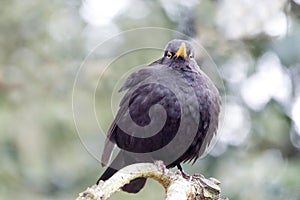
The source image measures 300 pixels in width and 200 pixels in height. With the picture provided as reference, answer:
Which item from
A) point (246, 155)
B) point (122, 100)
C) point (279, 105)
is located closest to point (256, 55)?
point (279, 105)

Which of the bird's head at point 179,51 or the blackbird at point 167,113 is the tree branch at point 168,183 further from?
the bird's head at point 179,51

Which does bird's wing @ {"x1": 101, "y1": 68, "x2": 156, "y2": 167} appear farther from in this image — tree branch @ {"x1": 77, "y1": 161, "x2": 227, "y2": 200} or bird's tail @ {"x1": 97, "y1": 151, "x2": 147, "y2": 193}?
tree branch @ {"x1": 77, "y1": 161, "x2": 227, "y2": 200}

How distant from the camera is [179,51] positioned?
266 cm

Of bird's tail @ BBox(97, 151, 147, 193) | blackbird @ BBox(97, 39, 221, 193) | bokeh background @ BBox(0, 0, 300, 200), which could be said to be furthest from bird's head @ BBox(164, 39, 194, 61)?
bokeh background @ BBox(0, 0, 300, 200)

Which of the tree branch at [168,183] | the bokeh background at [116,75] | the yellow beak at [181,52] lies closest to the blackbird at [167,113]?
the yellow beak at [181,52]

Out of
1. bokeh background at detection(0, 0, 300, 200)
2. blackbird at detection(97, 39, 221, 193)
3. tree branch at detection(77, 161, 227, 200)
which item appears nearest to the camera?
tree branch at detection(77, 161, 227, 200)

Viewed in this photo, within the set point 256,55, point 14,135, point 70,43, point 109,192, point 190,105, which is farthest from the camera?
point 70,43

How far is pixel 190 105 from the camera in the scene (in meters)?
2.62

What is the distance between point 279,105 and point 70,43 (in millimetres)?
1768

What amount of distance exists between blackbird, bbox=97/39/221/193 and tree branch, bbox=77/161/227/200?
1.05 ft

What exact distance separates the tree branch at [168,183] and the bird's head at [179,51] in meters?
0.49

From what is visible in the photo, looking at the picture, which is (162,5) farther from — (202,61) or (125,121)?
(125,121)

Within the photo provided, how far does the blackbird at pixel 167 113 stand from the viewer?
263 cm

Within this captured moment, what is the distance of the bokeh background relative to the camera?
16.2ft
